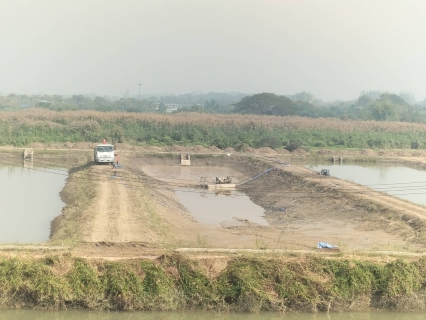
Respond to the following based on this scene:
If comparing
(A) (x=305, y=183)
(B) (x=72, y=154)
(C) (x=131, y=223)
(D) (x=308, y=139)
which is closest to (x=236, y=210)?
(A) (x=305, y=183)

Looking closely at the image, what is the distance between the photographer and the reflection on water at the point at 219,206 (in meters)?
23.1

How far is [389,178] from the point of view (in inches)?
1361

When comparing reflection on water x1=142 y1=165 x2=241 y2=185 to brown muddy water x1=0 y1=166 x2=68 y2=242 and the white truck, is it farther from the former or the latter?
brown muddy water x1=0 y1=166 x2=68 y2=242

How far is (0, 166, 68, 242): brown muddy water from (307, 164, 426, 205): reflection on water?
652 inches

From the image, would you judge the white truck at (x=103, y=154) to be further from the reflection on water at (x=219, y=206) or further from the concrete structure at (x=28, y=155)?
the concrete structure at (x=28, y=155)

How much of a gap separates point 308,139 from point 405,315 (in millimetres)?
43566

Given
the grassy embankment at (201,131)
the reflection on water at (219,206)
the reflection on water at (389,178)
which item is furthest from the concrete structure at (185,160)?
the reflection on water at (219,206)

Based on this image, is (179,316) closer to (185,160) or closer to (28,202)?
(28,202)

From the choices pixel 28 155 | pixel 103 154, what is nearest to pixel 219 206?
pixel 103 154

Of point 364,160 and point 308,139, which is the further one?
point 308,139

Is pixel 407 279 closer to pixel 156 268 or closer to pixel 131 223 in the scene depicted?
pixel 156 268

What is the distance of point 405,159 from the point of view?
44625mm

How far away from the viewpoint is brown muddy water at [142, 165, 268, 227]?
76.1 ft

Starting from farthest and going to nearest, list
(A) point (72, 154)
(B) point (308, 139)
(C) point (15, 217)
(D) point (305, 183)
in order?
1. (B) point (308, 139)
2. (A) point (72, 154)
3. (D) point (305, 183)
4. (C) point (15, 217)
